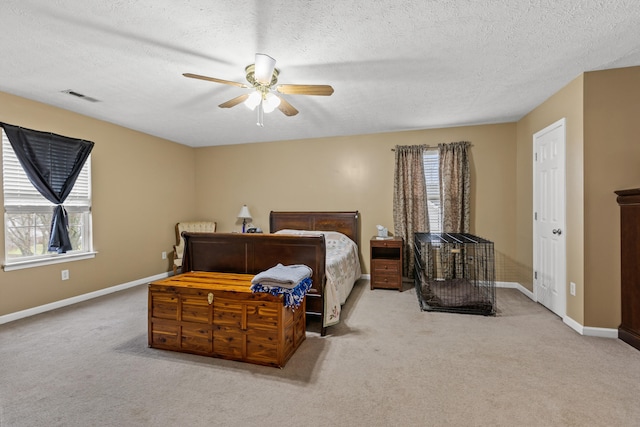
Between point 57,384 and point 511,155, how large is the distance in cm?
573

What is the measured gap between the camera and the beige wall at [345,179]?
14.9 ft

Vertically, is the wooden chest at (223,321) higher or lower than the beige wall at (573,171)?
lower

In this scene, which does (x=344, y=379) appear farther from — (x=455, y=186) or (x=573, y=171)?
(x=455, y=186)

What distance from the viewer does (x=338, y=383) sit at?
6.82 ft

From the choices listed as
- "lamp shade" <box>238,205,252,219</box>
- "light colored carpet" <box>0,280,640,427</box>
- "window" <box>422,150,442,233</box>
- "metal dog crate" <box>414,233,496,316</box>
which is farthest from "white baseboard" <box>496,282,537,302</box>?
"lamp shade" <box>238,205,252,219</box>

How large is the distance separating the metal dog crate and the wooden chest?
81.2 inches

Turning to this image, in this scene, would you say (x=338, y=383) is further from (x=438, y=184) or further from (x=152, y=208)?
(x=152, y=208)

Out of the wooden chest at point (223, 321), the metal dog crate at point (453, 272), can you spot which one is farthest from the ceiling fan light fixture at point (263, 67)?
the metal dog crate at point (453, 272)

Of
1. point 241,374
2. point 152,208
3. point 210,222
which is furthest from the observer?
point 210,222

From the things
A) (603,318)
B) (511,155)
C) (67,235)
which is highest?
(511,155)

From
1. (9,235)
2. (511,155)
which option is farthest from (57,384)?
(511,155)

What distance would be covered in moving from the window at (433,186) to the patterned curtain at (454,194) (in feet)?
0.28

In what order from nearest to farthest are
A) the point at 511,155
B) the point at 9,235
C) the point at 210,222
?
the point at 9,235 → the point at 511,155 → the point at 210,222

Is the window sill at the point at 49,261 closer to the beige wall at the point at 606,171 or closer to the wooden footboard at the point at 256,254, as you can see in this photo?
the wooden footboard at the point at 256,254
